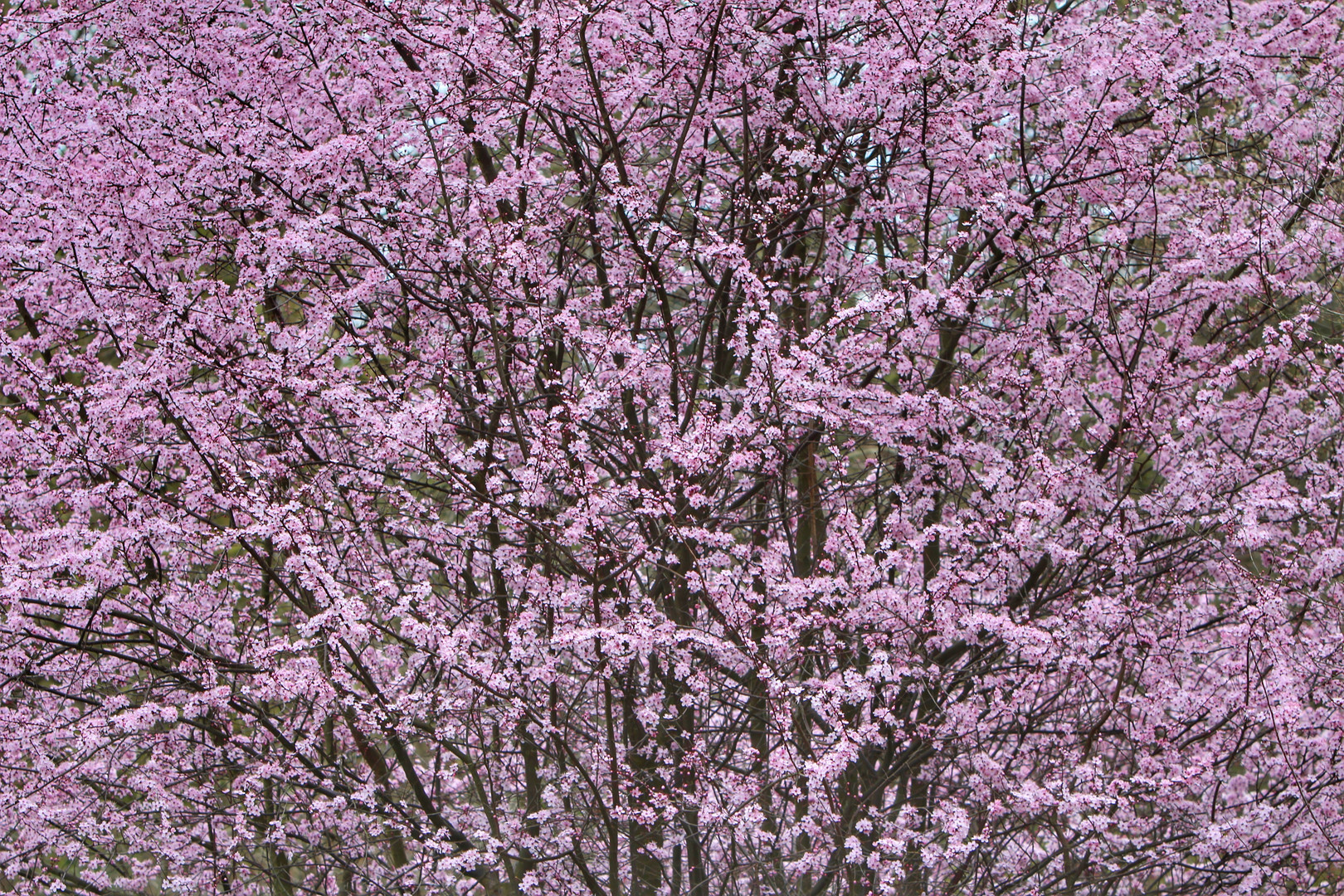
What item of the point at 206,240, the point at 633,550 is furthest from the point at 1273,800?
the point at 206,240

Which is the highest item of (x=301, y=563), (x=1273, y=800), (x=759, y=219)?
(x=759, y=219)

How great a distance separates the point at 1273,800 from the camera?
7.95 metres

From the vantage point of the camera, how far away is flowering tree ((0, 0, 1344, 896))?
24.7 ft

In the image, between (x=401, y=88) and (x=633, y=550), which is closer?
(x=633, y=550)

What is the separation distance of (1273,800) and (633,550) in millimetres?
4252

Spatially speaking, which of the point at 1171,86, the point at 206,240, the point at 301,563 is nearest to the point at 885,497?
the point at 1171,86

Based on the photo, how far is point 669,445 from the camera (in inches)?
289

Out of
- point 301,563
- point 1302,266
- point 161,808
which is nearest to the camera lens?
point 301,563

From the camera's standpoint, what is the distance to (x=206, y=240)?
339 inches

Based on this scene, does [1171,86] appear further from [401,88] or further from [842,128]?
[401,88]

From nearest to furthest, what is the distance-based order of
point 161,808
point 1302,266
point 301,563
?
point 301,563 < point 161,808 < point 1302,266

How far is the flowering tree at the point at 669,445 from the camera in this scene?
24.7 ft

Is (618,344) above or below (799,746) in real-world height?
above

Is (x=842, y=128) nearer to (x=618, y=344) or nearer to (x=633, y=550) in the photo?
(x=618, y=344)
